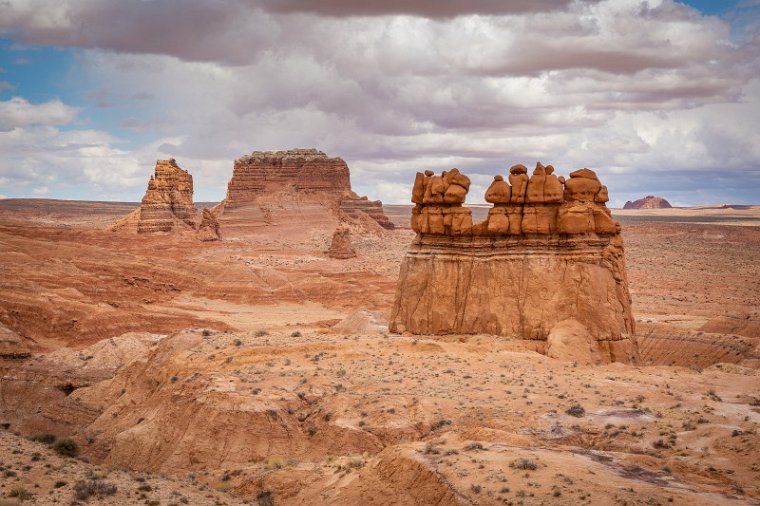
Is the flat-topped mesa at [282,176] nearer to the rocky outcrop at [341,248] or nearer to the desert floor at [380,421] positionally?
the rocky outcrop at [341,248]

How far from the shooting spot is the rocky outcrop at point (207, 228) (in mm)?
101625

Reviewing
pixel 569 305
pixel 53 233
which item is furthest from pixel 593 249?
pixel 53 233

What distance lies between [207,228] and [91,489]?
8855 cm

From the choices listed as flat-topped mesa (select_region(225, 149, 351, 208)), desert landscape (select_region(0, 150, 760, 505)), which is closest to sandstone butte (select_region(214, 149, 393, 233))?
flat-topped mesa (select_region(225, 149, 351, 208))

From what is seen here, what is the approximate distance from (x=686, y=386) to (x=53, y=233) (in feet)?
224

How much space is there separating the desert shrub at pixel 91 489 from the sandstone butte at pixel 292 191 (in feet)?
355

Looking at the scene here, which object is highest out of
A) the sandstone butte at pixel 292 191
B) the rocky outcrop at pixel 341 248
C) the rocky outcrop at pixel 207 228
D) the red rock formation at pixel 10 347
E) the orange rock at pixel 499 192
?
the sandstone butte at pixel 292 191

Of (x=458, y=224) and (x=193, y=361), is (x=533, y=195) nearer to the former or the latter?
(x=458, y=224)

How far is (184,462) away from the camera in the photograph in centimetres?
2103

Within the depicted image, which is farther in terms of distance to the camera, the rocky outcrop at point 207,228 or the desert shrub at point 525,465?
the rocky outcrop at point 207,228

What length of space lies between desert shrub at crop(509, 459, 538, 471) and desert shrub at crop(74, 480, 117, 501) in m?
7.54

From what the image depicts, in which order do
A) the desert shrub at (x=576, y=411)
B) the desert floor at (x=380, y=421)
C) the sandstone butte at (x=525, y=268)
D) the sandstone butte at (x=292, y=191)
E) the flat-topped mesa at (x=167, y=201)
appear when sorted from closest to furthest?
the desert floor at (x=380, y=421)
the desert shrub at (x=576, y=411)
the sandstone butte at (x=525, y=268)
the flat-topped mesa at (x=167, y=201)
the sandstone butte at (x=292, y=191)

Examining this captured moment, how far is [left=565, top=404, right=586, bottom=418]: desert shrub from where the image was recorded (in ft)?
64.6

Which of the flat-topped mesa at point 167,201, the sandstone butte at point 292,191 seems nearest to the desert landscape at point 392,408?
the flat-topped mesa at point 167,201
